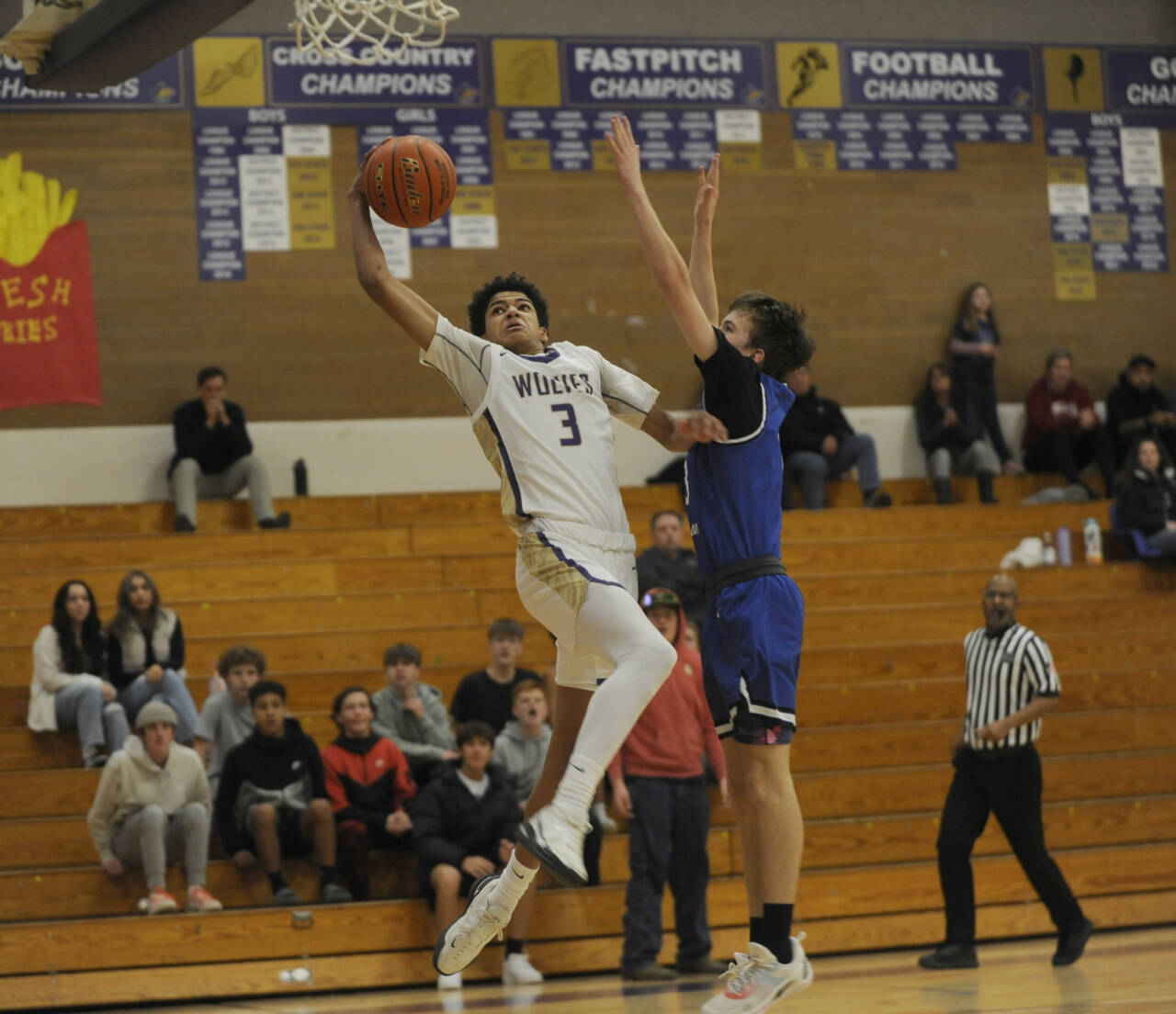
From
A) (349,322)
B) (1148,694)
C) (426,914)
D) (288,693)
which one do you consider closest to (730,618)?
(426,914)

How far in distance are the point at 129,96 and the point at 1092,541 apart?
28.1 feet

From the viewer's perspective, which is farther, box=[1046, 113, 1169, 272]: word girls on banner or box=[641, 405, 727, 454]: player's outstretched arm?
box=[1046, 113, 1169, 272]: word girls on banner

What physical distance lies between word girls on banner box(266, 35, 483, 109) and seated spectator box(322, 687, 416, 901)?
262 inches

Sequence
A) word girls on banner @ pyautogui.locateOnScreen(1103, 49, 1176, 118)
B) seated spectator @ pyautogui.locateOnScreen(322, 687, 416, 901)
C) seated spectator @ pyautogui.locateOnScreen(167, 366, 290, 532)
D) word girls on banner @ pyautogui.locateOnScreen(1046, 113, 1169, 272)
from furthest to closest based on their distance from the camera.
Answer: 1. word girls on banner @ pyautogui.locateOnScreen(1103, 49, 1176, 118)
2. word girls on banner @ pyautogui.locateOnScreen(1046, 113, 1169, 272)
3. seated spectator @ pyautogui.locateOnScreen(167, 366, 290, 532)
4. seated spectator @ pyautogui.locateOnScreen(322, 687, 416, 901)

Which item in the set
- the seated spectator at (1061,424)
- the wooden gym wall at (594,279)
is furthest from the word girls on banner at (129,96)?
the seated spectator at (1061,424)

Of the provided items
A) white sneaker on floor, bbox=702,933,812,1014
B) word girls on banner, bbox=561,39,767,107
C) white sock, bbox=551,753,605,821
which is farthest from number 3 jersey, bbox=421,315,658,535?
word girls on banner, bbox=561,39,767,107

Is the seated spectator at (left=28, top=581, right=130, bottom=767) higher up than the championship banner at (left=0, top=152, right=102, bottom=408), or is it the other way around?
the championship banner at (left=0, top=152, right=102, bottom=408)

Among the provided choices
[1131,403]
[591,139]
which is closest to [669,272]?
[591,139]

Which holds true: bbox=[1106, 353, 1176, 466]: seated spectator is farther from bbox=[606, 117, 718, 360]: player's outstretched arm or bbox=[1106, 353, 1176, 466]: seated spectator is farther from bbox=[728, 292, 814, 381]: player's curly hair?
bbox=[606, 117, 718, 360]: player's outstretched arm

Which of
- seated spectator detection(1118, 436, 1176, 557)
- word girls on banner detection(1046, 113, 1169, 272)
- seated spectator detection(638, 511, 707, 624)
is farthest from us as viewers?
word girls on banner detection(1046, 113, 1169, 272)

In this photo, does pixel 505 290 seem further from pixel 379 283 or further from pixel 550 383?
pixel 379 283

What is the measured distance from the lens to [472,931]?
17.0 feet

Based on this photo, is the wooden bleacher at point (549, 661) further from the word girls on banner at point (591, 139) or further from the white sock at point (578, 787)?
the white sock at point (578, 787)

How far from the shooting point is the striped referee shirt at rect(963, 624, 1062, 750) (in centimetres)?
830
